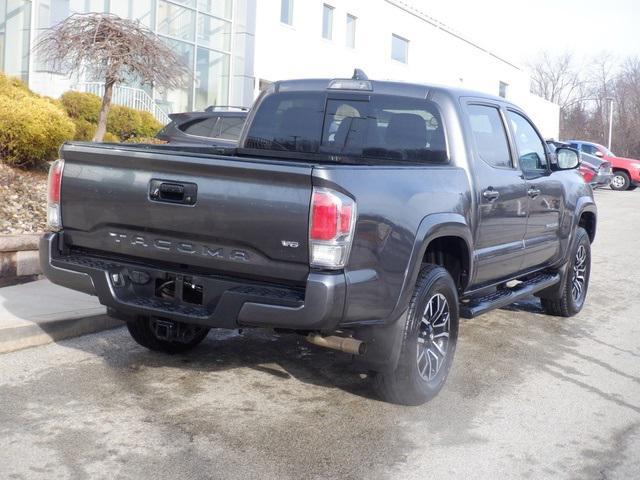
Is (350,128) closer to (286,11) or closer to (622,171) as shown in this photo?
(286,11)

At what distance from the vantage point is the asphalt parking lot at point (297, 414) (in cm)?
421

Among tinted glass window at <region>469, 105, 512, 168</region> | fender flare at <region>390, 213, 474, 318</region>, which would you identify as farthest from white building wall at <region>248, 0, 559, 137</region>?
fender flare at <region>390, 213, 474, 318</region>

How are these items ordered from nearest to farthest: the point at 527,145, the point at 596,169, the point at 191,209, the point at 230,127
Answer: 1. the point at 191,209
2. the point at 527,145
3. the point at 230,127
4. the point at 596,169

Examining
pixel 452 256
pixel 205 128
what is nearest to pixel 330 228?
pixel 452 256

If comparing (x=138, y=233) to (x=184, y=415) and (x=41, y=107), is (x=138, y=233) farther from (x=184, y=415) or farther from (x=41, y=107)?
(x=41, y=107)

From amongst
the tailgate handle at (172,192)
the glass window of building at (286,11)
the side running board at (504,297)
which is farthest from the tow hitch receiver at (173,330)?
the glass window of building at (286,11)

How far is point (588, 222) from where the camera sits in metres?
8.62

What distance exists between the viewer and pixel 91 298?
24.6ft

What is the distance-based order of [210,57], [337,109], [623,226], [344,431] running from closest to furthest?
[344,431], [337,109], [623,226], [210,57]

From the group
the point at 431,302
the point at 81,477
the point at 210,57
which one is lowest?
the point at 81,477

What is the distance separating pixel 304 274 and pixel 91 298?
368 centimetres

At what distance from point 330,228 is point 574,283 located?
465 cm

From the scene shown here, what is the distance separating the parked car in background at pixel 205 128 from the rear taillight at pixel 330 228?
328 inches

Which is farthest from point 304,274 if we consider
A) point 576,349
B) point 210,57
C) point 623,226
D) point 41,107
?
point 210,57
